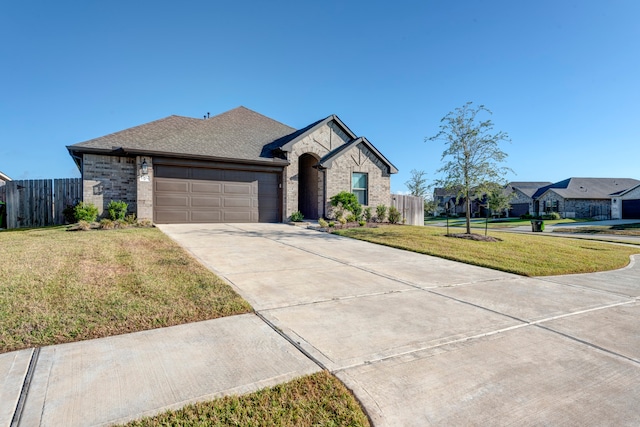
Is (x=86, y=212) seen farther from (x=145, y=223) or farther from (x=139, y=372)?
(x=139, y=372)

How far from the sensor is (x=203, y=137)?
14922 mm

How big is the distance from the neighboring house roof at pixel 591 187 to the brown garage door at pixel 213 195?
3922 cm

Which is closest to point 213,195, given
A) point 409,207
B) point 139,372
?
point 409,207

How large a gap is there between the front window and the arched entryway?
6.74 ft

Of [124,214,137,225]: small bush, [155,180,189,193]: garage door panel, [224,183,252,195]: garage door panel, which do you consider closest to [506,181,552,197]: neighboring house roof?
[224,183,252,195]: garage door panel

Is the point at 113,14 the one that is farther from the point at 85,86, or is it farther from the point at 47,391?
the point at 47,391

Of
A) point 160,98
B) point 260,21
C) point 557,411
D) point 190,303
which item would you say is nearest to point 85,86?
point 160,98

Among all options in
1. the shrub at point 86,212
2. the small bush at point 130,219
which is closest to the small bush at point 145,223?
the small bush at point 130,219

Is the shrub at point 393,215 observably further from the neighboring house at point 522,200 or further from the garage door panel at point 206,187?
the neighboring house at point 522,200

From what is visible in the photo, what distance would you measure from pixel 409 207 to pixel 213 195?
1141cm

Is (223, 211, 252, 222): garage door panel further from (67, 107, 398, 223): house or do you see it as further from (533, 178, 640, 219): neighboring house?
(533, 178, 640, 219): neighboring house

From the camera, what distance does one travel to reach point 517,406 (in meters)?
2.07

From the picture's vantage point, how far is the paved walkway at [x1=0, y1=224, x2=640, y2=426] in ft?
6.59

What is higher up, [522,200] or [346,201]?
[522,200]
